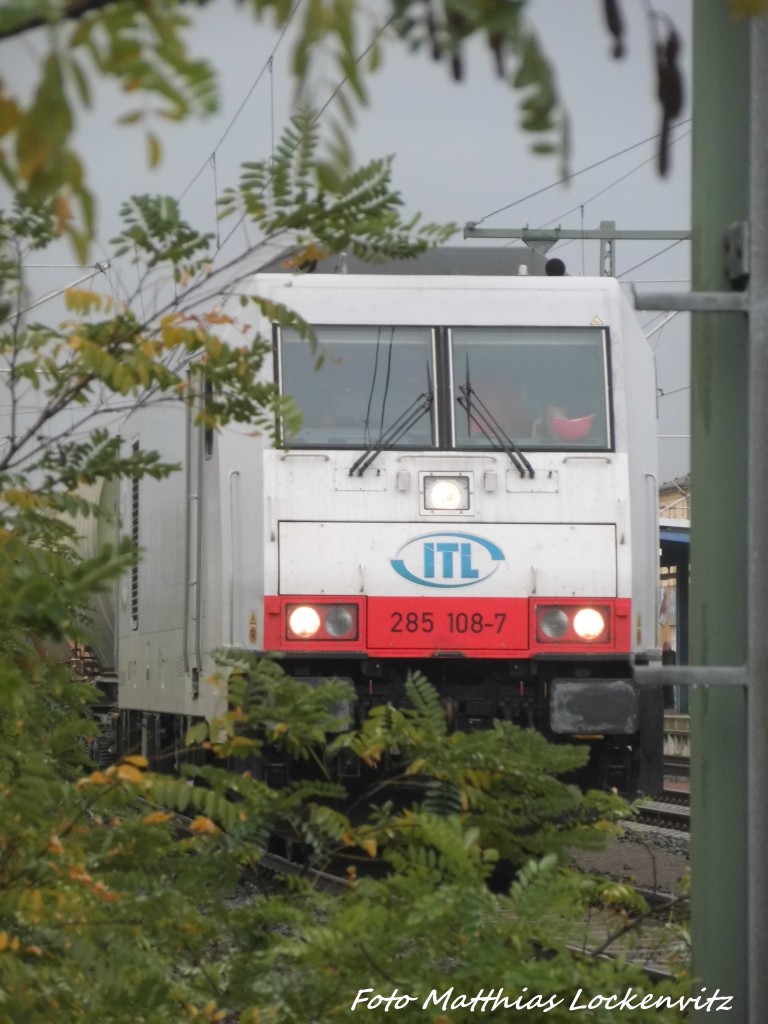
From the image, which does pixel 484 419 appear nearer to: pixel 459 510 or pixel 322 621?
pixel 459 510

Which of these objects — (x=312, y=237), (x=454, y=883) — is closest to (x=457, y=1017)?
(x=454, y=883)

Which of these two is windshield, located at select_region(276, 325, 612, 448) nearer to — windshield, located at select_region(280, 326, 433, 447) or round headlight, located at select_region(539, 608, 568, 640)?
windshield, located at select_region(280, 326, 433, 447)

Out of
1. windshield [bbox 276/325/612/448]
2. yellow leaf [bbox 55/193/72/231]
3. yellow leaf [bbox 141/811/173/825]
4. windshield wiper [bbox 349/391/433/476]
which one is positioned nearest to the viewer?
yellow leaf [bbox 55/193/72/231]

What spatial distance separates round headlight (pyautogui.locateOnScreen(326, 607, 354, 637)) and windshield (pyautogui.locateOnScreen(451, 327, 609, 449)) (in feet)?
4.69

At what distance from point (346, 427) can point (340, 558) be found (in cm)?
82

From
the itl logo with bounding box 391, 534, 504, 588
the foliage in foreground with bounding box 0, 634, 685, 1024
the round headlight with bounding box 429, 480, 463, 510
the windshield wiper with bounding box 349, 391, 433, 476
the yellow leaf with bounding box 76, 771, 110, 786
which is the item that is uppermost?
the windshield wiper with bounding box 349, 391, 433, 476

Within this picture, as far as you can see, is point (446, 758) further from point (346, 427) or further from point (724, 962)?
point (346, 427)

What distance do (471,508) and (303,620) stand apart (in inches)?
47.6

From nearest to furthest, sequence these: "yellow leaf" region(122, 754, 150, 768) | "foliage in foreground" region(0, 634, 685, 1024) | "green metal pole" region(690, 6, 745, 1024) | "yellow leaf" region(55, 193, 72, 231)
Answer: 1. "yellow leaf" region(55, 193, 72, 231)
2. "green metal pole" region(690, 6, 745, 1024)
3. "foliage in foreground" region(0, 634, 685, 1024)
4. "yellow leaf" region(122, 754, 150, 768)

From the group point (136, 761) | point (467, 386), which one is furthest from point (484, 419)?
point (136, 761)

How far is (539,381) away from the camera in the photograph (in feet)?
31.2

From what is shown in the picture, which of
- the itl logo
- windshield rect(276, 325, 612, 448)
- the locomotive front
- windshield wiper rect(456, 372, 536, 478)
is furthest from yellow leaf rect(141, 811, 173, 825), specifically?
windshield wiper rect(456, 372, 536, 478)

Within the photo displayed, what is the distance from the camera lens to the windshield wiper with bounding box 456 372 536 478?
31.0ft

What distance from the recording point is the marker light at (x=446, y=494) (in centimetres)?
927
